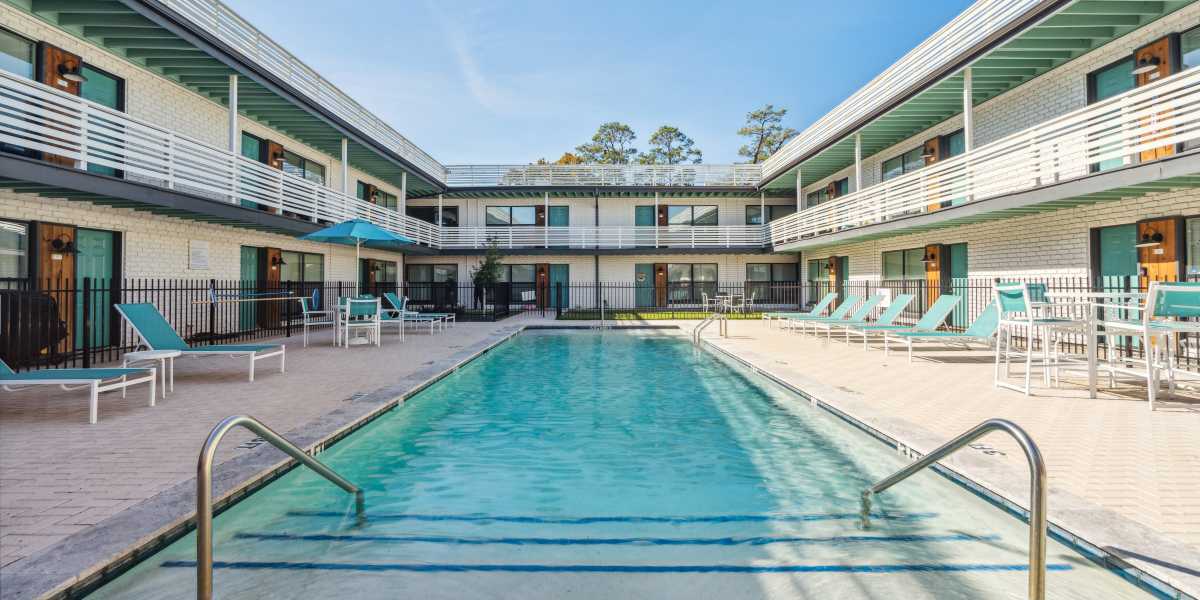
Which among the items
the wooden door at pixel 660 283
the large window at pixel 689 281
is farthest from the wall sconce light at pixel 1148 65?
the wooden door at pixel 660 283

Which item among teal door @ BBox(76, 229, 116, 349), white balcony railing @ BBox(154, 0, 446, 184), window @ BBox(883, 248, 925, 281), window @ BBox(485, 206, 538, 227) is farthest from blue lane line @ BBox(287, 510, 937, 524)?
window @ BBox(485, 206, 538, 227)

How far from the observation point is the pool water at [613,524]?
9.09ft

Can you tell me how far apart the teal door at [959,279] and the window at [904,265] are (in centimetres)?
130

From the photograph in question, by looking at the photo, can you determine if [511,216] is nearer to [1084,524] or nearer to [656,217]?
[656,217]

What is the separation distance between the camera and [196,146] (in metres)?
10.7

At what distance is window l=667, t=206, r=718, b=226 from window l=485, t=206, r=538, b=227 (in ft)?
22.2

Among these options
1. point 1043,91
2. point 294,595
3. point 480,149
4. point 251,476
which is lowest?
point 294,595

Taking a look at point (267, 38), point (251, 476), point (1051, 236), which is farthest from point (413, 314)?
point (1051, 236)

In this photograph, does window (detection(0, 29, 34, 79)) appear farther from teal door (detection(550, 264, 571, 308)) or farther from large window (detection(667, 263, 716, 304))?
large window (detection(667, 263, 716, 304))

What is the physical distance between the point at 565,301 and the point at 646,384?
18.5 metres

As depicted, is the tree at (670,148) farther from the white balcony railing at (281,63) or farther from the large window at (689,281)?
the white balcony railing at (281,63)

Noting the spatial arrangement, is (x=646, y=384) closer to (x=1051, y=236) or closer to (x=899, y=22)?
(x=1051, y=236)

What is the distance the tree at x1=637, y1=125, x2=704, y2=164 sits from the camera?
134 ft

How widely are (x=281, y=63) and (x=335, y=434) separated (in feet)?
41.9
